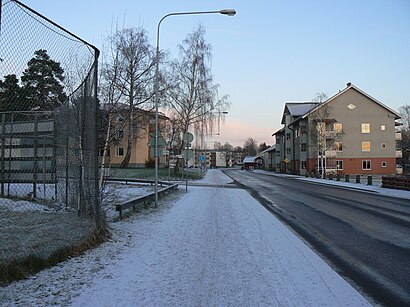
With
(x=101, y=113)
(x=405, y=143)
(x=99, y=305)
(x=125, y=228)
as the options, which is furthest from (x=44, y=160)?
(x=405, y=143)

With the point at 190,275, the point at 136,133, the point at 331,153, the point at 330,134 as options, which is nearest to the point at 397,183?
the point at 136,133

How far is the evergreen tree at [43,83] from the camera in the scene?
19.6 feet

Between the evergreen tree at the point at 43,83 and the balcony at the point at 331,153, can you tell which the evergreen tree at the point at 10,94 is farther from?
the balcony at the point at 331,153

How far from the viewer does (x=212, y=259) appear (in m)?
6.48

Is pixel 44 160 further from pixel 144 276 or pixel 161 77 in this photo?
pixel 161 77

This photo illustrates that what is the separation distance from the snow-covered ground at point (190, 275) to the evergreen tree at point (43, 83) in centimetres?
298

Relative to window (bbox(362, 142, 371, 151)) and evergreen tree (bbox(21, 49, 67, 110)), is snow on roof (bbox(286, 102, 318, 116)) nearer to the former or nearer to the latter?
window (bbox(362, 142, 371, 151))

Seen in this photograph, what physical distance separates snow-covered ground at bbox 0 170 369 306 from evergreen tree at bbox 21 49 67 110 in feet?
9.78

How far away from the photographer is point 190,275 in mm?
5535

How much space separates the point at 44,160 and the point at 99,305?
32.9 ft

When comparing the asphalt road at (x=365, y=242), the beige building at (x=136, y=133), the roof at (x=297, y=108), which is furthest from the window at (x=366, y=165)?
the asphalt road at (x=365, y=242)

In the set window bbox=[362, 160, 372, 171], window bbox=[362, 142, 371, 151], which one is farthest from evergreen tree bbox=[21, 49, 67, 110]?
window bbox=[362, 160, 372, 171]

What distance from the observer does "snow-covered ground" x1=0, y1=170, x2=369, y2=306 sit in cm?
453

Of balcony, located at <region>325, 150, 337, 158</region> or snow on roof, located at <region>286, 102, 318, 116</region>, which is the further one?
snow on roof, located at <region>286, 102, 318, 116</region>
